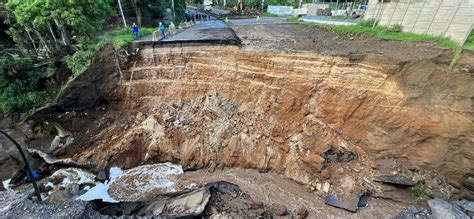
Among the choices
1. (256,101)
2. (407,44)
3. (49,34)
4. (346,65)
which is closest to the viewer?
(346,65)

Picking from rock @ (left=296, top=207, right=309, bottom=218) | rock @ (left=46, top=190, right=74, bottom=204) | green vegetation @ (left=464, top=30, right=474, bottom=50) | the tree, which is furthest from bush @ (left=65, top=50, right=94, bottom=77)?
green vegetation @ (left=464, top=30, right=474, bottom=50)

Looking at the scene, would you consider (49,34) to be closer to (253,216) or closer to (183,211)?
(183,211)

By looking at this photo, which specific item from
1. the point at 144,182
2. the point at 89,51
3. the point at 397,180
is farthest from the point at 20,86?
the point at 397,180

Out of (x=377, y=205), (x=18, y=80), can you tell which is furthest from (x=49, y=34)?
(x=377, y=205)

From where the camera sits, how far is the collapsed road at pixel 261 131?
10.8 meters

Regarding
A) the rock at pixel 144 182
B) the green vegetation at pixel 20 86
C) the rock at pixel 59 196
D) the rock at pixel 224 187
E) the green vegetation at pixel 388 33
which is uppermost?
the green vegetation at pixel 388 33

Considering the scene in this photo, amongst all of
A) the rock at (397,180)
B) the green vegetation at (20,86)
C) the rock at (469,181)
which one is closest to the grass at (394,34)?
the rock at (469,181)

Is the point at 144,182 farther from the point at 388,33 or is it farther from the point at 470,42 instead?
the point at 470,42

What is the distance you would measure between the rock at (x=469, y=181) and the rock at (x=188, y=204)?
428 inches

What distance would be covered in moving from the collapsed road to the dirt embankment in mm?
59

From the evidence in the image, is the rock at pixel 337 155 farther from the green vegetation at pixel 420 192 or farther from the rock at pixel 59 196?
the rock at pixel 59 196

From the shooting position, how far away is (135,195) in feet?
42.8

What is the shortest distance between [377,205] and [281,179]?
4363 millimetres

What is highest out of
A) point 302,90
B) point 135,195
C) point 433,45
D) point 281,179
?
point 433,45
